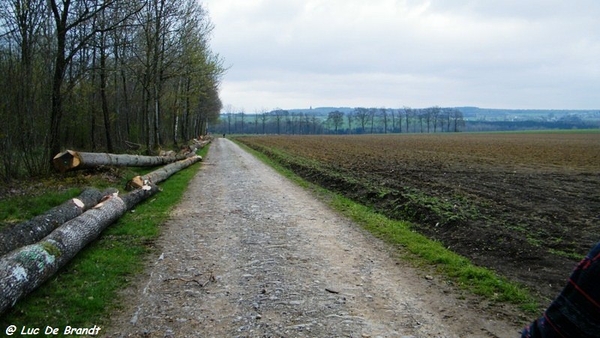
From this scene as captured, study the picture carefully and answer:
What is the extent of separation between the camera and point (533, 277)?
621 cm

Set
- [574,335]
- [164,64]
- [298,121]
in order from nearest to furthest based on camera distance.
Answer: [574,335] < [164,64] < [298,121]

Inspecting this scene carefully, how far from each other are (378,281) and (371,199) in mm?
6884

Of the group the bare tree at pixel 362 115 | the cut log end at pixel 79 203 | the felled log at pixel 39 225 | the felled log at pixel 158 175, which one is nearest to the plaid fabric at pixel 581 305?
the felled log at pixel 39 225

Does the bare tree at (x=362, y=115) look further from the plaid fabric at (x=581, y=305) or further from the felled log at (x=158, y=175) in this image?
the plaid fabric at (x=581, y=305)

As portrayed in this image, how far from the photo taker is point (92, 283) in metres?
5.77

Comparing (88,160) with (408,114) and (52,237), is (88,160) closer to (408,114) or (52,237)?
(52,237)

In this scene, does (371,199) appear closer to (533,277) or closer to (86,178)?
(533,277)

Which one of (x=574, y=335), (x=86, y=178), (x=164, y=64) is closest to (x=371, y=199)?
(x=86, y=178)

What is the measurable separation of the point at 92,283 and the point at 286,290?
8.61ft

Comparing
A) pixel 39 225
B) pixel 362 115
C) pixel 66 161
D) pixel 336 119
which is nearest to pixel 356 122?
pixel 362 115

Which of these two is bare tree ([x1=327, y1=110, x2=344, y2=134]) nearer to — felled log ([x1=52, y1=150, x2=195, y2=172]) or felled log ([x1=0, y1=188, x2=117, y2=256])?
felled log ([x1=52, y1=150, x2=195, y2=172])

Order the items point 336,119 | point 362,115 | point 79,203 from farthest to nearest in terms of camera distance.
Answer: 1. point 362,115
2. point 336,119
3. point 79,203

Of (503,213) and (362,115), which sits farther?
(362,115)

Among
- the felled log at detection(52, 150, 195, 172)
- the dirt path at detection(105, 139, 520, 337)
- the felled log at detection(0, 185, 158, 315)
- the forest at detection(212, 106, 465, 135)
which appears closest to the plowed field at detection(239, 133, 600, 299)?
the dirt path at detection(105, 139, 520, 337)
